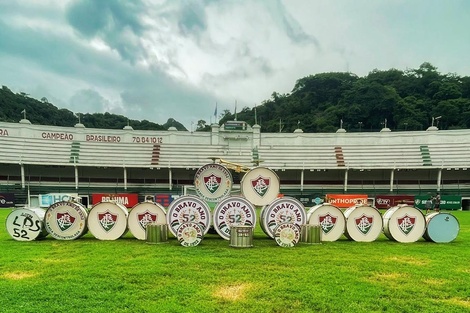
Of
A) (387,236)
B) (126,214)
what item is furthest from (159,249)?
(387,236)

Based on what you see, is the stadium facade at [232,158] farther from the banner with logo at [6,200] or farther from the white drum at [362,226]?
the white drum at [362,226]

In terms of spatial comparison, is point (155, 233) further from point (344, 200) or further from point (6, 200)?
point (6, 200)

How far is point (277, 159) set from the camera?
4459 cm

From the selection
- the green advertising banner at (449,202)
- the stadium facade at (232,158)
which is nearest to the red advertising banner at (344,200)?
the green advertising banner at (449,202)

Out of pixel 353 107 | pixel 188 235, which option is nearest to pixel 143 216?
pixel 188 235

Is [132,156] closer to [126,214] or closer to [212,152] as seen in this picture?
[212,152]

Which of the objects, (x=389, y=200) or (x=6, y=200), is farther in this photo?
(x=389, y=200)

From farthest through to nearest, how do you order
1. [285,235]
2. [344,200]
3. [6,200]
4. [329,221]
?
[6,200]
[344,200]
[329,221]
[285,235]

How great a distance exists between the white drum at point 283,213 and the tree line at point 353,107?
55.2m

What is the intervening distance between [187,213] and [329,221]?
450cm

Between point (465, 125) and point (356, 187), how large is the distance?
38205mm

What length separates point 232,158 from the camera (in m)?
45.0

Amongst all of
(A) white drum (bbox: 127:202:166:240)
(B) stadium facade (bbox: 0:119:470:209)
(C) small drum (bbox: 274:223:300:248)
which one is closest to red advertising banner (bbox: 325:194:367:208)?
(B) stadium facade (bbox: 0:119:470:209)

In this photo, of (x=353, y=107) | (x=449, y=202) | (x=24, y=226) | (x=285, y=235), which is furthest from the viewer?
(x=353, y=107)
